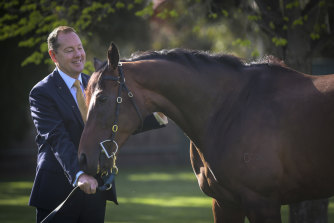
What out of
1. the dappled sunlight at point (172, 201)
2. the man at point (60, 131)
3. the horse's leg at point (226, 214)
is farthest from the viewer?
the dappled sunlight at point (172, 201)

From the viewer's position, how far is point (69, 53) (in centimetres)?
374

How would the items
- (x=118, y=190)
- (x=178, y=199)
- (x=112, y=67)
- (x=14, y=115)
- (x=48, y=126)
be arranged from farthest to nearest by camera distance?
(x=14, y=115)
(x=118, y=190)
(x=178, y=199)
(x=48, y=126)
(x=112, y=67)

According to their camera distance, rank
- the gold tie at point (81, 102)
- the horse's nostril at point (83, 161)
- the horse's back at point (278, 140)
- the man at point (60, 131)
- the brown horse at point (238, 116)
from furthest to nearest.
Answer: the gold tie at point (81, 102) → the man at point (60, 131) → the horse's back at point (278, 140) → the brown horse at point (238, 116) → the horse's nostril at point (83, 161)

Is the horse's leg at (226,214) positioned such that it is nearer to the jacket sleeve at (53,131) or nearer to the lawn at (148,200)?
the jacket sleeve at (53,131)

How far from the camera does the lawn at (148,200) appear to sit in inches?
295

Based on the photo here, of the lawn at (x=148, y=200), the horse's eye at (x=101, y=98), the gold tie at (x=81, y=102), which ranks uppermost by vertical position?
the horse's eye at (x=101, y=98)

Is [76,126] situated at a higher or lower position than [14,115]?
higher

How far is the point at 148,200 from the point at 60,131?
589 centimetres

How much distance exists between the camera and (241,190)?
3.51 meters

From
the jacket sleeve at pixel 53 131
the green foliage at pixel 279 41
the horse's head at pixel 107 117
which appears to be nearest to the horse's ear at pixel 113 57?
the horse's head at pixel 107 117

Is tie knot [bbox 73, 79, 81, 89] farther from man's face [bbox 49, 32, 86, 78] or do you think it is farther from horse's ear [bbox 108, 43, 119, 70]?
horse's ear [bbox 108, 43, 119, 70]

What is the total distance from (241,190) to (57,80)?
1.68 m

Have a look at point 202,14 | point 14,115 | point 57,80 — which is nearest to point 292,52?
point 202,14

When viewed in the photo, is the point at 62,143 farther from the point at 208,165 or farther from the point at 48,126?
the point at 208,165
